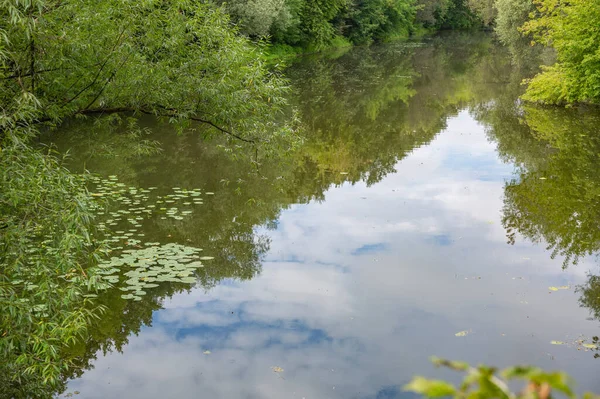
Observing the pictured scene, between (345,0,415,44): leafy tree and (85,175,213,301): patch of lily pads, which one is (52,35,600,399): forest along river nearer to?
(85,175,213,301): patch of lily pads

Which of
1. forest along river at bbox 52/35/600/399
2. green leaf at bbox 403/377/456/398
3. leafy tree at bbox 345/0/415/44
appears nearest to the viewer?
green leaf at bbox 403/377/456/398

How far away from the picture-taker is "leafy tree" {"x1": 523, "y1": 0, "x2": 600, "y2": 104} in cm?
2270

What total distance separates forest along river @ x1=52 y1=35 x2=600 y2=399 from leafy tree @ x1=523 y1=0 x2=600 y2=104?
7.70ft

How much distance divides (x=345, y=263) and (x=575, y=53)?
16.6m

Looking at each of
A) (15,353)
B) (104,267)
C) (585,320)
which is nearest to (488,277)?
(585,320)

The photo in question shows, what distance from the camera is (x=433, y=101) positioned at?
30.0 meters

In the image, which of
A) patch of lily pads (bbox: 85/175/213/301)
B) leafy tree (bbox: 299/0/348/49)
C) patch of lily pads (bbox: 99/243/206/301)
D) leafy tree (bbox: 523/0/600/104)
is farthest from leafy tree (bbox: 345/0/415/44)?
patch of lily pads (bbox: 99/243/206/301)

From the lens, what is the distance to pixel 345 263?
11484 millimetres

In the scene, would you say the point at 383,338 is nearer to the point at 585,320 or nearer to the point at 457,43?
the point at 585,320

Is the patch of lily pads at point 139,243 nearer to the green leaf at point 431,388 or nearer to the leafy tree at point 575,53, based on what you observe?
the green leaf at point 431,388

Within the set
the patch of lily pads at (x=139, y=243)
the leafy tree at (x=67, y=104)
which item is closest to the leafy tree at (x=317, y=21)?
the patch of lily pads at (x=139, y=243)

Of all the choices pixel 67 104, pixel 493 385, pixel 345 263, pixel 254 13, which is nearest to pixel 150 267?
pixel 67 104

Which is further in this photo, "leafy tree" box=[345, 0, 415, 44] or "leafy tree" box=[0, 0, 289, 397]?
"leafy tree" box=[345, 0, 415, 44]

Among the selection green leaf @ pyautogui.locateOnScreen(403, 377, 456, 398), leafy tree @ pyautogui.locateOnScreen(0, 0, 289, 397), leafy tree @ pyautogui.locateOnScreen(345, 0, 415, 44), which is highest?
leafy tree @ pyautogui.locateOnScreen(345, 0, 415, 44)
